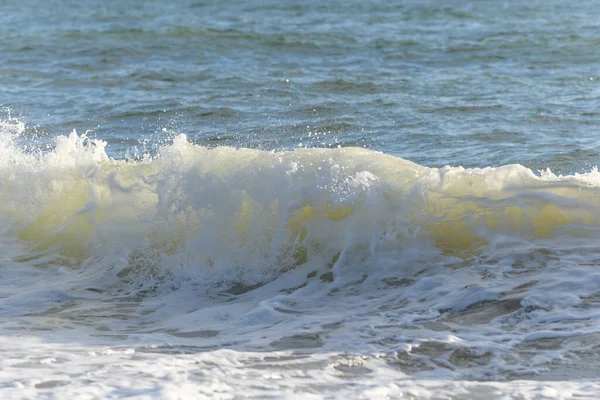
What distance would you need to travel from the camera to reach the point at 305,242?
22.8ft

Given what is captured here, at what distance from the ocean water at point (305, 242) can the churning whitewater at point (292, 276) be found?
0.02m

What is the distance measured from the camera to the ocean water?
15.5ft

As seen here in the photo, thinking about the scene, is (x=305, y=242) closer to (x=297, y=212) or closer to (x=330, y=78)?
(x=297, y=212)

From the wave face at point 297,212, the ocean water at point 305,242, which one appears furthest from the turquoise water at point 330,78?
the wave face at point 297,212

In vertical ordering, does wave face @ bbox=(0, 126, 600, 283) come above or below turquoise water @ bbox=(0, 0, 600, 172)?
below

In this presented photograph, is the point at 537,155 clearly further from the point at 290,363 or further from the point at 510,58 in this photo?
the point at 510,58

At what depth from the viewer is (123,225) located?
763 cm

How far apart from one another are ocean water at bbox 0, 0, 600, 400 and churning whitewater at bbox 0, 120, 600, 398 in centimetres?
2

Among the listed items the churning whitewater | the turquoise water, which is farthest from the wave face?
the turquoise water

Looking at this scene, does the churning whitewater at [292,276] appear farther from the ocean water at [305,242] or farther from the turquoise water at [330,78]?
the turquoise water at [330,78]

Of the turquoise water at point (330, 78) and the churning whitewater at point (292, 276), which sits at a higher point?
the turquoise water at point (330, 78)

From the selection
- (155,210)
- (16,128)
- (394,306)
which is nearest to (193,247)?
(155,210)

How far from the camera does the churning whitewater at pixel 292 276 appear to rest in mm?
4645

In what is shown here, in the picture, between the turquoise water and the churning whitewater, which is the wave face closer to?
the churning whitewater
